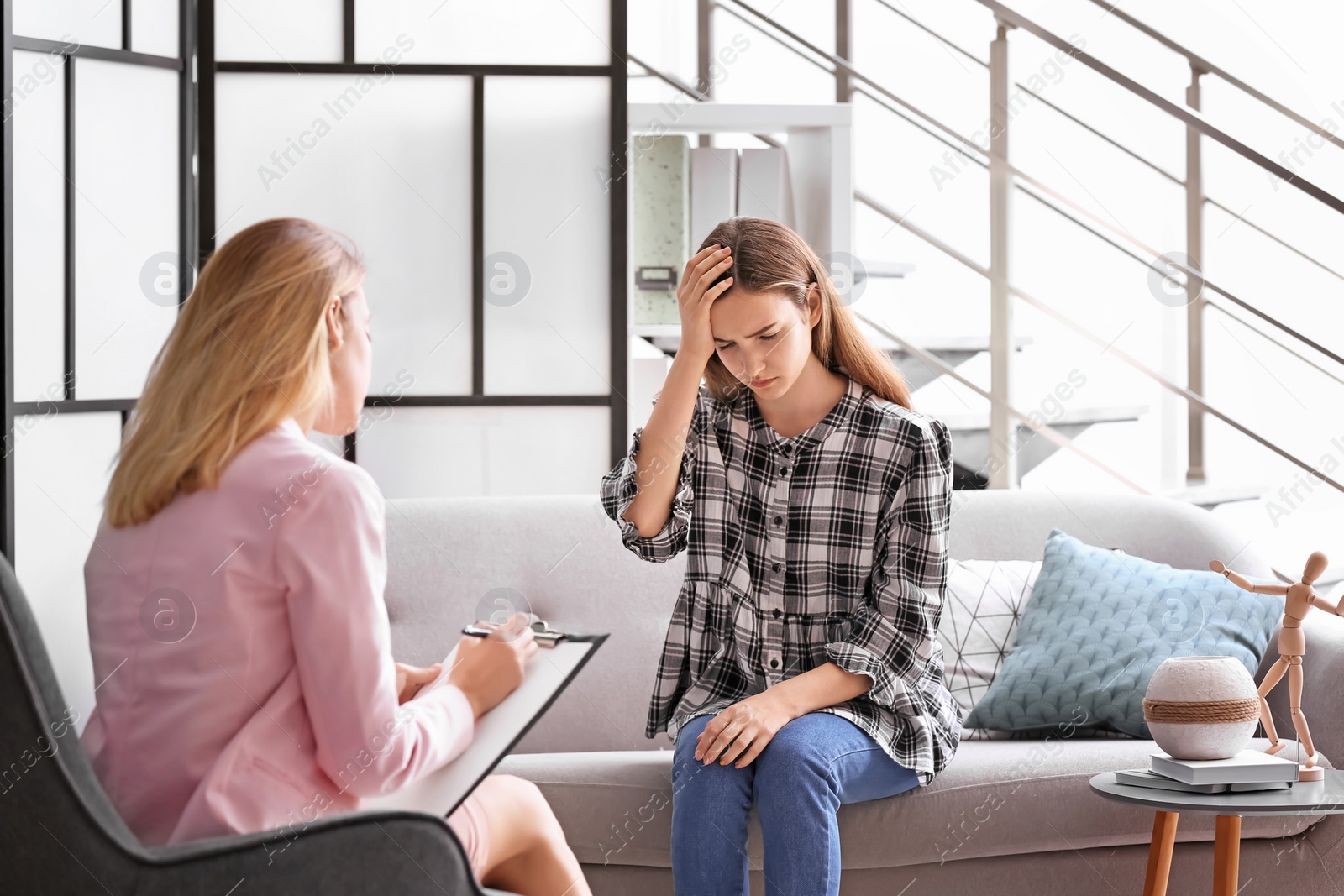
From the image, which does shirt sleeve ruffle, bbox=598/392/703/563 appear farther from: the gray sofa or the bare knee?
the bare knee

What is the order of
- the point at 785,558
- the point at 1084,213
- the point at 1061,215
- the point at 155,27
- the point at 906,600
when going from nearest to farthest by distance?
A: the point at 906,600 < the point at 785,558 < the point at 155,27 < the point at 1084,213 < the point at 1061,215

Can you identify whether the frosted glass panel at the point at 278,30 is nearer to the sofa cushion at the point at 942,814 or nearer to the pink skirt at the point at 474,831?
the sofa cushion at the point at 942,814

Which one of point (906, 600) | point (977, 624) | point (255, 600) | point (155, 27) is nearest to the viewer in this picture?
point (255, 600)

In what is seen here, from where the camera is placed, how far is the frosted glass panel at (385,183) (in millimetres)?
2643

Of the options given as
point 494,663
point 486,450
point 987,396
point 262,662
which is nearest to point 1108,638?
point 987,396

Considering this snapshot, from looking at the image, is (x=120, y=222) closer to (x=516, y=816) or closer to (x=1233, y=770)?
(x=516, y=816)

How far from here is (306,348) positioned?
0.77 metres

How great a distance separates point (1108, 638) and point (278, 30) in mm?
2230

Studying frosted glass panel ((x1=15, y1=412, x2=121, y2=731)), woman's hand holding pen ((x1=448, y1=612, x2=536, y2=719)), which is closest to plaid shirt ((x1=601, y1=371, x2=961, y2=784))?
woman's hand holding pen ((x1=448, y1=612, x2=536, y2=719))

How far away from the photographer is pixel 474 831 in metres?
1.00

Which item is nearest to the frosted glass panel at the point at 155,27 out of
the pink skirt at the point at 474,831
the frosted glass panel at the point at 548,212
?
the frosted glass panel at the point at 548,212

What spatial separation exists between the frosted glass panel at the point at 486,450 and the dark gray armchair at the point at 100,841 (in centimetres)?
194

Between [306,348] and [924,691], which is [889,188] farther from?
[306,348]

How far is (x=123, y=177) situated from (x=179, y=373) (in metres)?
1.77
